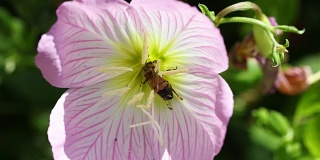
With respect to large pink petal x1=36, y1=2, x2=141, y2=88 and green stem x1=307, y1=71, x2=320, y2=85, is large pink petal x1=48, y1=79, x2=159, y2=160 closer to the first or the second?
large pink petal x1=36, y1=2, x2=141, y2=88

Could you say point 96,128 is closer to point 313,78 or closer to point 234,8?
point 234,8

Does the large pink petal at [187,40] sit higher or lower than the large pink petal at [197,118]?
higher

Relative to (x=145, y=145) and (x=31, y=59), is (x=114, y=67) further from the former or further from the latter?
(x=31, y=59)

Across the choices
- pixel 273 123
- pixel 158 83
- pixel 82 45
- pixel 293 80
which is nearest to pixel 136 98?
pixel 158 83

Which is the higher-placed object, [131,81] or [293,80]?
[131,81]

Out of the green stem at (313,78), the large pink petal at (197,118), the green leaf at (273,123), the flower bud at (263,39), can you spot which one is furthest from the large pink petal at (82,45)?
the green stem at (313,78)

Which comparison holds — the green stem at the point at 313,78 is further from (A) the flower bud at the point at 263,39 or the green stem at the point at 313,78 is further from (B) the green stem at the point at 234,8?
(B) the green stem at the point at 234,8
